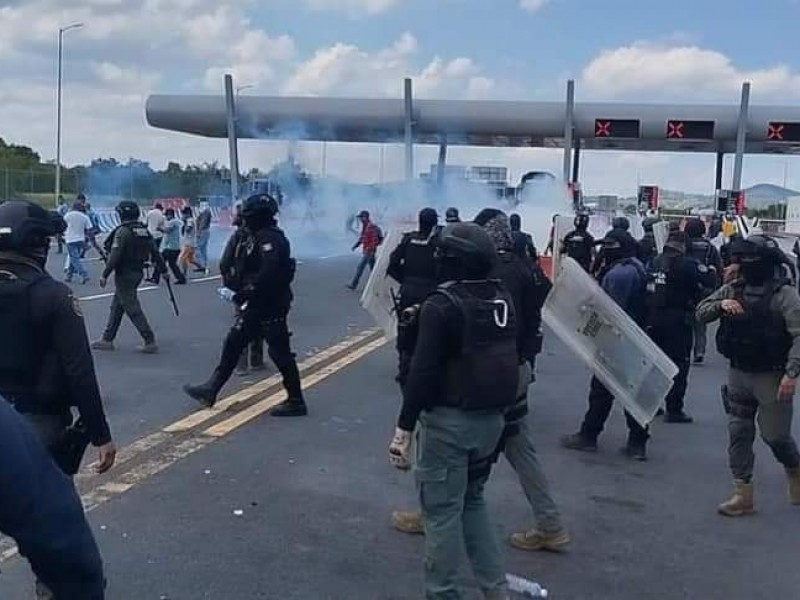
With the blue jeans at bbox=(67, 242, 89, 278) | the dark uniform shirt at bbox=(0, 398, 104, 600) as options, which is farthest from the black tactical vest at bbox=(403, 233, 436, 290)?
the blue jeans at bbox=(67, 242, 89, 278)

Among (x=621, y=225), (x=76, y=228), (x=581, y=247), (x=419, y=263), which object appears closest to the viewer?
(x=419, y=263)

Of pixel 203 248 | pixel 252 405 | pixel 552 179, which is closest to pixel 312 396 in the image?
pixel 252 405

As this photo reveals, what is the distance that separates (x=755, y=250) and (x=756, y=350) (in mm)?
589

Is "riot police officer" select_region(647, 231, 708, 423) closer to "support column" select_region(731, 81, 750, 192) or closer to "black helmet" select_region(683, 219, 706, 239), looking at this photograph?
"black helmet" select_region(683, 219, 706, 239)

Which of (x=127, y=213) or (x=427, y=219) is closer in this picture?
(x=427, y=219)

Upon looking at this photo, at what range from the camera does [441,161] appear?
35.2 meters

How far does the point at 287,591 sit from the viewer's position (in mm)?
4785

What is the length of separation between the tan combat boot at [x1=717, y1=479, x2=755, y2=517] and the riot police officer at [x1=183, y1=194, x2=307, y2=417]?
359cm

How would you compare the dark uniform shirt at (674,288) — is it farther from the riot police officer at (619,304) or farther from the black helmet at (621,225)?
the black helmet at (621,225)

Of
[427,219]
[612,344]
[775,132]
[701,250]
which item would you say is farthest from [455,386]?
[775,132]

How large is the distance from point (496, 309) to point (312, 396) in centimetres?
534

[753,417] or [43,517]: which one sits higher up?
[43,517]

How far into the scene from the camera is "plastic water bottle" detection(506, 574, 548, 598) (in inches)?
190

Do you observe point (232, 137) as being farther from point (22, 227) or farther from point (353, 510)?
point (22, 227)
